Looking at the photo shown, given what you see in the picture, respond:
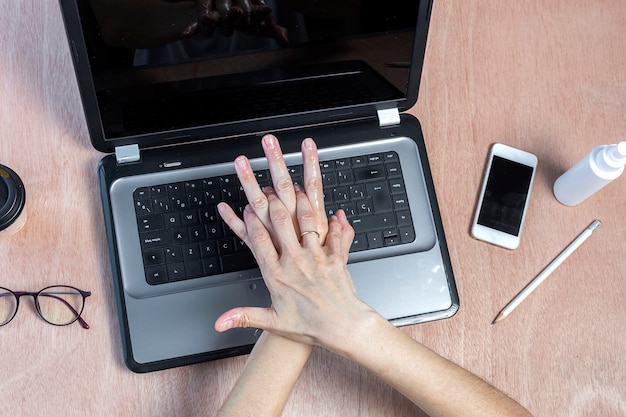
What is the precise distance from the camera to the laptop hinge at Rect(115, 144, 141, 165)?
82 cm

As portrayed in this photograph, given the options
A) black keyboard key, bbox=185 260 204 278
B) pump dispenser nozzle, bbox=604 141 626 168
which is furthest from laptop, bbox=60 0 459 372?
pump dispenser nozzle, bbox=604 141 626 168

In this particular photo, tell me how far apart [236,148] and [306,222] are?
0.17 metres

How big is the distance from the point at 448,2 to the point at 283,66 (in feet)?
1.06

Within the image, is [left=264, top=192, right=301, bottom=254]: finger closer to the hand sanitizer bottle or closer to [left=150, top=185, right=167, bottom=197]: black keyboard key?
[left=150, top=185, right=167, bottom=197]: black keyboard key

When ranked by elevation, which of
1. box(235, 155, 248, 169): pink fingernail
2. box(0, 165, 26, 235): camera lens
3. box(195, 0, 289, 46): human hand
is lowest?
box(0, 165, 26, 235): camera lens

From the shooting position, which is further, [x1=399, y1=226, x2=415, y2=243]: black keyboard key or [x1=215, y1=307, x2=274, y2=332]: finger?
[x1=399, y1=226, x2=415, y2=243]: black keyboard key

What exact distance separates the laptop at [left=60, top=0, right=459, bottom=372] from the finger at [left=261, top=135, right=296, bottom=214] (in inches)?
3.0

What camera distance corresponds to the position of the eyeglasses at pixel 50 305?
0.79m

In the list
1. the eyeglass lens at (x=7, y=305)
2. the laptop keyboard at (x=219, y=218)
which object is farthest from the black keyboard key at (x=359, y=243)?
the eyeglass lens at (x=7, y=305)

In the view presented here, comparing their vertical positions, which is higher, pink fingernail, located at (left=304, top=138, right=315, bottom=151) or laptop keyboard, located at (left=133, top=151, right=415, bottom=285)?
pink fingernail, located at (left=304, top=138, right=315, bottom=151)

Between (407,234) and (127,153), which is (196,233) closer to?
(127,153)

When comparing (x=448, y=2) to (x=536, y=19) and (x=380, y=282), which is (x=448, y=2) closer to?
(x=536, y=19)

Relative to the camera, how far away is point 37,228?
0.82m

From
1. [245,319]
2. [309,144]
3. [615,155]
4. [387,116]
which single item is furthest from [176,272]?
[615,155]
